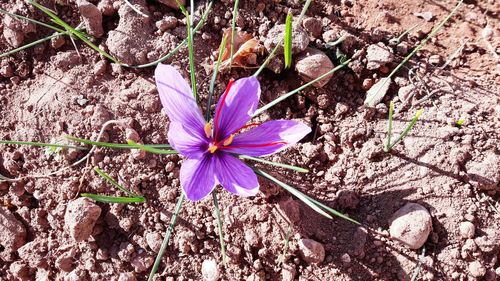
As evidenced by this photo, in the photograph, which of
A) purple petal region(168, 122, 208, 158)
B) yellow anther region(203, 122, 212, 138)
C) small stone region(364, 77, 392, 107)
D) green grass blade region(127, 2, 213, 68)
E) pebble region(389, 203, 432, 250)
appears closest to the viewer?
purple petal region(168, 122, 208, 158)

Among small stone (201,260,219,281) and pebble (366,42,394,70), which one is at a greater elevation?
pebble (366,42,394,70)

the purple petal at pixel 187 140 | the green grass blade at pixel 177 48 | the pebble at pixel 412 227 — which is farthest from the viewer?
the green grass blade at pixel 177 48

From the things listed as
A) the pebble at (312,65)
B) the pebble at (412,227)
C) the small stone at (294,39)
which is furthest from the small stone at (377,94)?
the pebble at (412,227)

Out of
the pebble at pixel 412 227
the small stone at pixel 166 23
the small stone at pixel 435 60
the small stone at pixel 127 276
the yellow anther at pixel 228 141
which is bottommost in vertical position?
the pebble at pixel 412 227

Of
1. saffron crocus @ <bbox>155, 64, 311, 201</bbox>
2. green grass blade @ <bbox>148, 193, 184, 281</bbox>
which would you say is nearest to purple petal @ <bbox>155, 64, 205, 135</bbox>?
saffron crocus @ <bbox>155, 64, 311, 201</bbox>

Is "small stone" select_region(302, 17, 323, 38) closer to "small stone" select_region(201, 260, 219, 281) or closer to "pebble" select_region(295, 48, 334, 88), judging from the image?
"pebble" select_region(295, 48, 334, 88)

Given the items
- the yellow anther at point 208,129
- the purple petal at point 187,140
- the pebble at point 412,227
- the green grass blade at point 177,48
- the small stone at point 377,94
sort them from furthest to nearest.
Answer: the small stone at point 377,94
the green grass blade at point 177,48
the pebble at point 412,227
the yellow anther at point 208,129
the purple petal at point 187,140

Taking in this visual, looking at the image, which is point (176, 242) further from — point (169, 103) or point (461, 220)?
point (461, 220)

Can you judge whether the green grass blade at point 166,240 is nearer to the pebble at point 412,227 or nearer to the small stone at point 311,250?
the small stone at point 311,250
